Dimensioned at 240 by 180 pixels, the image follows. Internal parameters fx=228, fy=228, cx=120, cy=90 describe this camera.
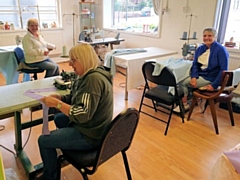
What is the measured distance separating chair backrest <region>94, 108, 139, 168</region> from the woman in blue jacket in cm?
157

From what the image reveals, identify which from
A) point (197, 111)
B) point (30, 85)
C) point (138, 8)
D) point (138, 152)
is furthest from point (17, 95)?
point (138, 8)

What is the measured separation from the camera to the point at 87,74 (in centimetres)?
144

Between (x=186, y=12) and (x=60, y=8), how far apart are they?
320 centimetres

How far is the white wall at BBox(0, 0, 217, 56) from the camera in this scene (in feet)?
12.6

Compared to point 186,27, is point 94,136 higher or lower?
lower

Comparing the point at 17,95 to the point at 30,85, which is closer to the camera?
the point at 17,95

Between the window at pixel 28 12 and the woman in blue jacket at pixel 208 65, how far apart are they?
4.02 m

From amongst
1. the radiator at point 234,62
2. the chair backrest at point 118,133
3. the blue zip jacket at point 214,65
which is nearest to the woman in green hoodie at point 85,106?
the chair backrest at point 118,133

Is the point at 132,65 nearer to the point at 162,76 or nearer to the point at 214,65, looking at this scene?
the point at 162,76

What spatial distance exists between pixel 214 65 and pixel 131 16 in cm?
322

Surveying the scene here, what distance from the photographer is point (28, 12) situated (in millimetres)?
5352

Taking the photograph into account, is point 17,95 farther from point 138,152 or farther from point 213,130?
point 213,130

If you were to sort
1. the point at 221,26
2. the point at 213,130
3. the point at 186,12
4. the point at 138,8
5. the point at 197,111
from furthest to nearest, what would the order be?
the point at 138,8 < the point at 186,12 < the point at 221,26 < the point at 197,111 < the point at 213,130

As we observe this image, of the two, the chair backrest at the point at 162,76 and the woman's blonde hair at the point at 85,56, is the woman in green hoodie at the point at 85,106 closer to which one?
the woman's blonde hair at the point at 85,56
